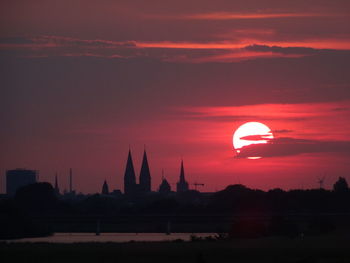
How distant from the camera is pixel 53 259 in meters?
82.6

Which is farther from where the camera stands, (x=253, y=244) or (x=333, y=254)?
(x=253, y=244)

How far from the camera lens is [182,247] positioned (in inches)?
3757

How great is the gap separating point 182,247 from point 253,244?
22.7 feet

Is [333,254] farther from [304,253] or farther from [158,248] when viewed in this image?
[158,248]

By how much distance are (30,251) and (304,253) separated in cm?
2255

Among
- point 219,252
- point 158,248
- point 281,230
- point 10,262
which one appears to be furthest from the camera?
point 281,230

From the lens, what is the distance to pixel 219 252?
289ft

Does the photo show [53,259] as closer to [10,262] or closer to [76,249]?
[10,262]

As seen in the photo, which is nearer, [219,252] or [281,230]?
[219,252]

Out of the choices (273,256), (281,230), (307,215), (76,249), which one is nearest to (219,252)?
(273,256)

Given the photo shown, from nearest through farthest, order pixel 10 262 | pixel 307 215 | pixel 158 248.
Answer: pixel 10 262 < pixel 158 248 < pixel 307 215

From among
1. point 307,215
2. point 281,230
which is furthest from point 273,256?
point 307,215

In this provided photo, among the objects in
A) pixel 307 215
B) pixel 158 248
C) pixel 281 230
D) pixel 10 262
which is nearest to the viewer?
pixel 10 262

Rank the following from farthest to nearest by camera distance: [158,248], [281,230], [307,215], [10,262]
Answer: [307,215], [281,230], [158,248], [10,262]
